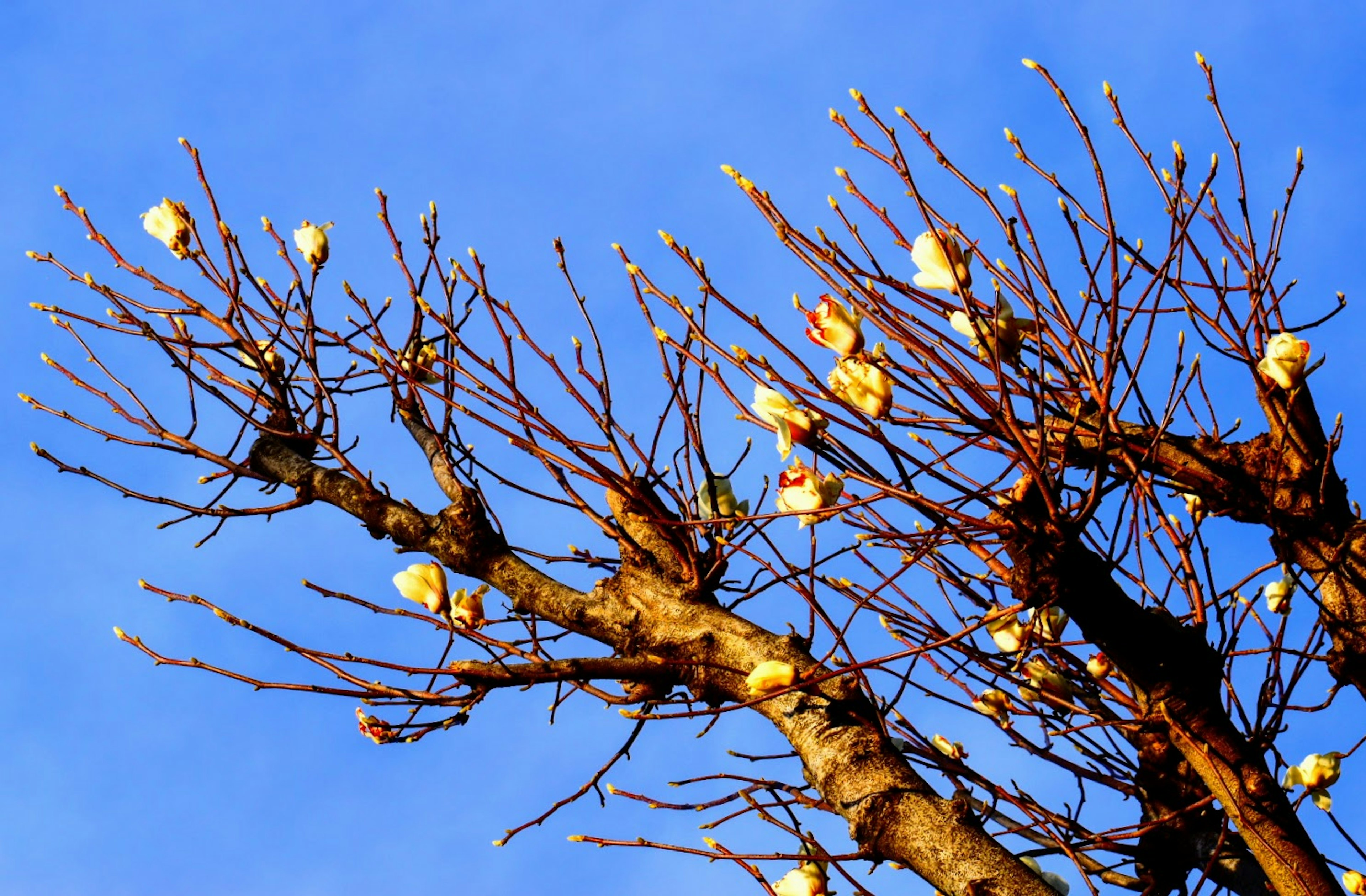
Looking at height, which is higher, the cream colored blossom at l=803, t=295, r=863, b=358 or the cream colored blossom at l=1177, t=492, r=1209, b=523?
the cream colored blossom at l=803, t=295, r=863, b=358

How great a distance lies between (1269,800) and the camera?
2355 millimetres

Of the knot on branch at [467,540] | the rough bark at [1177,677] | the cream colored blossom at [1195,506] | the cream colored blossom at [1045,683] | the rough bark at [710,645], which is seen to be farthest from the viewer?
the knot on branch at [467,540]

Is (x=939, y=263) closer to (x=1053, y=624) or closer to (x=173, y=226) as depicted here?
(x=1053, y=624)

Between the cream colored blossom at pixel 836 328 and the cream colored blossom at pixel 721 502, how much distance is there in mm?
767

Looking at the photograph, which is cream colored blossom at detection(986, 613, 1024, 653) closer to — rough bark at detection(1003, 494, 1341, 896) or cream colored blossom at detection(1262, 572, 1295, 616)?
rough bark at detection(1003, 494, 1341, 896)

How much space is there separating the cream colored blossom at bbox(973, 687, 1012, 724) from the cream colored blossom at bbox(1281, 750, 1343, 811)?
81 centimetres

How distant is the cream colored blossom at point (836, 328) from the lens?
238 cm

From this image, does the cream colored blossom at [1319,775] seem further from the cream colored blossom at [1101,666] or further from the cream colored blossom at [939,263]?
the cream colored blossom at [939,263]

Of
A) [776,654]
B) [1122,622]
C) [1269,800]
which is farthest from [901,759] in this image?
[1269,800]

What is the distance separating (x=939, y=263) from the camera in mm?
2447

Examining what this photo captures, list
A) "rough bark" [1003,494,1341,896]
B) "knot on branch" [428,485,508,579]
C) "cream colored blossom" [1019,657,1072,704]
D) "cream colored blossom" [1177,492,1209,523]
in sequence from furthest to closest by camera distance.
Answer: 1. "knot on branch" [428,485,508,579]
2. "cream colored blossom" [1019,657,1072,704]
3. "cream colored blossom" [1177,492,1209,523]
4. "rough bark" [1003,494,1341,896]

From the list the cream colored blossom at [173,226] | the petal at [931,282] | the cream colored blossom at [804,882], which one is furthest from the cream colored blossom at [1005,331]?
the cream colored blossom at [173,226]

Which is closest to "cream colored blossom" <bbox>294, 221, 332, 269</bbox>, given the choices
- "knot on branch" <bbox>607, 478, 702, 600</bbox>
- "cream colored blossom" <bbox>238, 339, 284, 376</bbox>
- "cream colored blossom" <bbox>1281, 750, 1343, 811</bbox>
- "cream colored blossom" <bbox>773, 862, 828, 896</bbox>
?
"cream colored blossom" <bbox>238, 339, 284, 376</bbox>

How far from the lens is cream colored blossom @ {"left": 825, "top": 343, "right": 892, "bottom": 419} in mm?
2309
